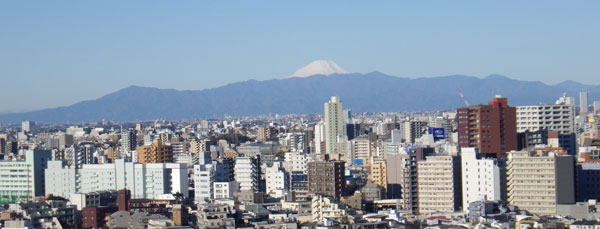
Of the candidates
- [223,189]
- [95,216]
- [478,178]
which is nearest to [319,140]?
[223,189]

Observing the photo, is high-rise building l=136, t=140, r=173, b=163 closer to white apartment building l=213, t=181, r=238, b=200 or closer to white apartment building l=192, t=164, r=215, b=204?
white apartment building l=192, t=164, r=215, b=204

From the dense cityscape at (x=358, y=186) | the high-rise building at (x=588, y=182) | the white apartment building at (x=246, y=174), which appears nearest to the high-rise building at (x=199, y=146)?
the dense cityscape at (x=358, y=186)

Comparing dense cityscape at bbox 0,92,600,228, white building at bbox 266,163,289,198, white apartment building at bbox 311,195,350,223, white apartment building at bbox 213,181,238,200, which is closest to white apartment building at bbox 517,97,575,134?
dense cityscape at bbox 0,92,600,228

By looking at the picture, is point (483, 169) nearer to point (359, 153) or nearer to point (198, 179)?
point (198, 179)

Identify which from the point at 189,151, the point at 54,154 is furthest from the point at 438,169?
the point at 189,151

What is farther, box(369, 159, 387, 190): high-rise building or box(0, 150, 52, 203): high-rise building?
box(0, 150, 52, 203): high-rise building

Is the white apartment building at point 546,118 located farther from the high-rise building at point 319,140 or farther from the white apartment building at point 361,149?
the high-rise building at point 319,140
